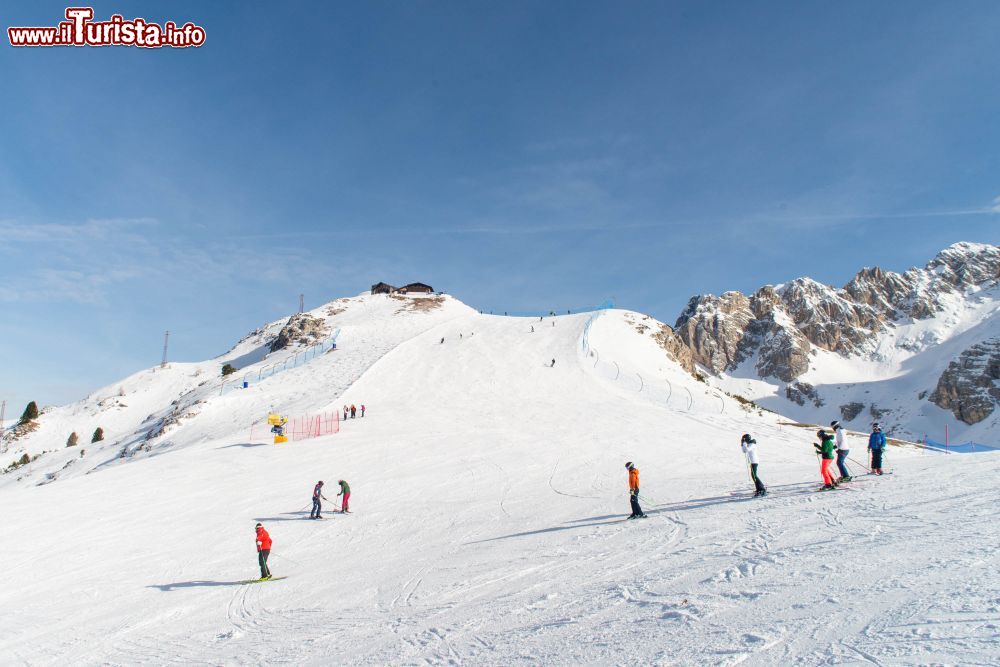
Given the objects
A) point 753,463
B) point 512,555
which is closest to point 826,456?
point 753,463

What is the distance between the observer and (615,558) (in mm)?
9961

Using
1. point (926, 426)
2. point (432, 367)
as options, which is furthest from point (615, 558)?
point (926, 426)

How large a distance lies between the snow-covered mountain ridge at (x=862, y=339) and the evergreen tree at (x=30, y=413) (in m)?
141

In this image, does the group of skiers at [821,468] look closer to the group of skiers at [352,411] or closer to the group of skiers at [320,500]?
the group of skiers at [320,500]

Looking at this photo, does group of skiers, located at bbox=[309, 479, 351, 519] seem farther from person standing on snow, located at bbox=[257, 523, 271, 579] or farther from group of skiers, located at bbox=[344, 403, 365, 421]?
group of skiers, located at bbox=[344, 403, 365, 421]

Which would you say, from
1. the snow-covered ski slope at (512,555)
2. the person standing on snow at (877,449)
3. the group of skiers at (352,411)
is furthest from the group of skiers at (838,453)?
the group of skiers at (352,411)

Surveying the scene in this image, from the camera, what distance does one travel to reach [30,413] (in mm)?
59344

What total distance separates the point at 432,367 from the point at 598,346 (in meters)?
14.1

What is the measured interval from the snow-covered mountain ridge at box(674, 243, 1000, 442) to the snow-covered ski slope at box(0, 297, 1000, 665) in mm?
123864

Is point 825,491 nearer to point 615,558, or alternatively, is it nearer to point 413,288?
point 615,558

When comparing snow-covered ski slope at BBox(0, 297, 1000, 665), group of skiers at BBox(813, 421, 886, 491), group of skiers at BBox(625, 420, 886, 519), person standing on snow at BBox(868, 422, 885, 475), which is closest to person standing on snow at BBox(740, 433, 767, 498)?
group of skiers at BBox(625, 420, 886, 519)

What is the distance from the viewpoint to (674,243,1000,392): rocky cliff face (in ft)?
532

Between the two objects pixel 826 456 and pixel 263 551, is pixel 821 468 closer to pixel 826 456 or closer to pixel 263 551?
pixel 826 456

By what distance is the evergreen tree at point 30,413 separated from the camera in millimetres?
58844
